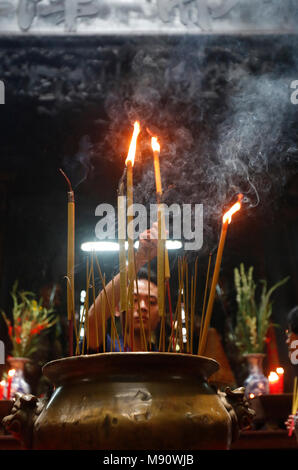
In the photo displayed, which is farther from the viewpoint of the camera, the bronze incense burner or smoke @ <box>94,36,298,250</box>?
smoke @ <box>94,36,298,250</box>

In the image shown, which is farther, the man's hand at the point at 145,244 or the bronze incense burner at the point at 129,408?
the man's hand at the point at 145,244

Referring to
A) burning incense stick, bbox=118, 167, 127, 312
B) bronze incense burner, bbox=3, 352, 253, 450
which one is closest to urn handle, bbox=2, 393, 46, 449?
bronze incense burner, bbox=3, 352, 253, 450

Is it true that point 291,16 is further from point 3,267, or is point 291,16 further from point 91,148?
point 3,267

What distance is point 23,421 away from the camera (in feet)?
2.42

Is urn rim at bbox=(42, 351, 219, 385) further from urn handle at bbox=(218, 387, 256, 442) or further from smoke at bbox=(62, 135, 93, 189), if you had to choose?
smoke at bbox=(62, 135, 93, 189)

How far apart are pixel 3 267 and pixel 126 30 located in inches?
96.8

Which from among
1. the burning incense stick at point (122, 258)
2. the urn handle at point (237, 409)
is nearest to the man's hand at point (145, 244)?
the burning incense stick at point (122, 258)

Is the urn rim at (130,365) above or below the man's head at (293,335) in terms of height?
above

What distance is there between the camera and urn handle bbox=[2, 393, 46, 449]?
0.73 meters

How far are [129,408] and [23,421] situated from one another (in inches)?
7.9

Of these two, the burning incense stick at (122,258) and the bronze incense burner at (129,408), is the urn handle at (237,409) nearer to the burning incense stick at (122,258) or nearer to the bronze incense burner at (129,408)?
the bronze incense burner at (129,408)

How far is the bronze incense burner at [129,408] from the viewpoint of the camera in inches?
24.9

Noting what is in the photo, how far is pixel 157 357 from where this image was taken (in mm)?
702
